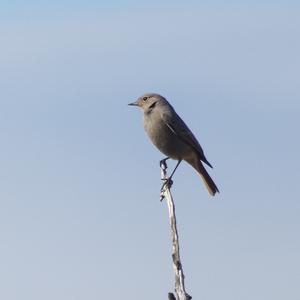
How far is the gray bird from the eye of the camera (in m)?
19.6

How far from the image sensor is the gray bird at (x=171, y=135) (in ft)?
64.3

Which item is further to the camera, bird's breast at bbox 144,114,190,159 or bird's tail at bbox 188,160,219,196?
bird's tail at bbox 188,160,219,196

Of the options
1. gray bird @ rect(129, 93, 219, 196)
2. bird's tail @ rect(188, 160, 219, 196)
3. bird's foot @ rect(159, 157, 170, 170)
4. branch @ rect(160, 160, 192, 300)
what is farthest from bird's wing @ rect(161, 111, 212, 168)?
branch @ rect(160, 160, 192, 300)

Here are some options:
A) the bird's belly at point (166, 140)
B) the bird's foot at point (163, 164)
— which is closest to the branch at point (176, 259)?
the bird's foot at point (163, 164)

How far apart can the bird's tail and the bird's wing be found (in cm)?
31

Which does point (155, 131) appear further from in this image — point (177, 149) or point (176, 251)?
point (176, 251)

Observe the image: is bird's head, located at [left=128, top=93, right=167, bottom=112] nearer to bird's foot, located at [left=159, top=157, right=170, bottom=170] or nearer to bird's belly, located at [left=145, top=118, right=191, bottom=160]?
bird's belly, located at [left=145, top=118, right=191, bottom=160]

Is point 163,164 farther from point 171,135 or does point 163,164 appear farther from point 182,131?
point 182,131

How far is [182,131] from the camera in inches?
786

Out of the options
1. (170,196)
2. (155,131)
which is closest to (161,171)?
(155,131)

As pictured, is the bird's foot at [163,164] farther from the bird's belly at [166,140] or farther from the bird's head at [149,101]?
the bird's head at [149,101]

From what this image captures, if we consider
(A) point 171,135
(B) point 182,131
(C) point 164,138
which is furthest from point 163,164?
(B) point 182,131

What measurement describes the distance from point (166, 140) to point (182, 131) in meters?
0.49

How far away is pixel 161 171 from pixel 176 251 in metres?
5.93
